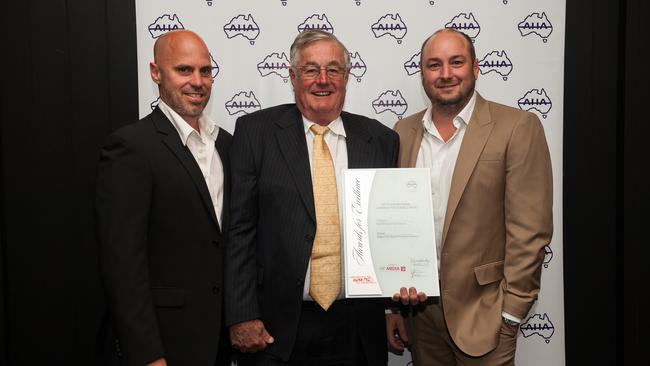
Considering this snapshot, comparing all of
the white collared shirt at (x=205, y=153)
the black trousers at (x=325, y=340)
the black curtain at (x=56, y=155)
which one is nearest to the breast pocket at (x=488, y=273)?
the black trousers at (x=325, y=340)

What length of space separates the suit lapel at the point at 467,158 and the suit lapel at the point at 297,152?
605 millimetres

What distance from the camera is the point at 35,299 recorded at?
3.13 m

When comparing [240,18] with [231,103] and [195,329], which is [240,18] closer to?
[231,103]

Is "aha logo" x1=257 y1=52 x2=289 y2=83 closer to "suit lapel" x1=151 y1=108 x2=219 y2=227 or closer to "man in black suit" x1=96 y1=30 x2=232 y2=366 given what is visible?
Answer: "man in black suit" x1=96 y1=30 x2=232 y2=366

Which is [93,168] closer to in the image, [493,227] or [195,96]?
[195,96]

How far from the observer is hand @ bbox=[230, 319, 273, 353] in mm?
2211

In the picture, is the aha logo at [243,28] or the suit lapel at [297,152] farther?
the aha logo at [243,28]

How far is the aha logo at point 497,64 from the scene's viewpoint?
3.32 m

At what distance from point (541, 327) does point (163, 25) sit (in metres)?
2.89

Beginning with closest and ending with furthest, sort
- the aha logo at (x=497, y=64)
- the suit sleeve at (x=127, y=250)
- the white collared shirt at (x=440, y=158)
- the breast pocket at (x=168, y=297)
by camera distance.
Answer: the suit sleeve at (x=127, y=250) < the breast pocket at (x=168, y=297) < the white collared shirt at (x=440, y=158) < the aha logo at (x=497, y=64)

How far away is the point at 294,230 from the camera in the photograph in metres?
2.25

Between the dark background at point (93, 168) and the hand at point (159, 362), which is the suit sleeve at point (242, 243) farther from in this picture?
the dark background at point (93, 168)

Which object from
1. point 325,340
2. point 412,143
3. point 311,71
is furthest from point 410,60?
point 325,340

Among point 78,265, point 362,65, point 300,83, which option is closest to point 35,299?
point 78,265
